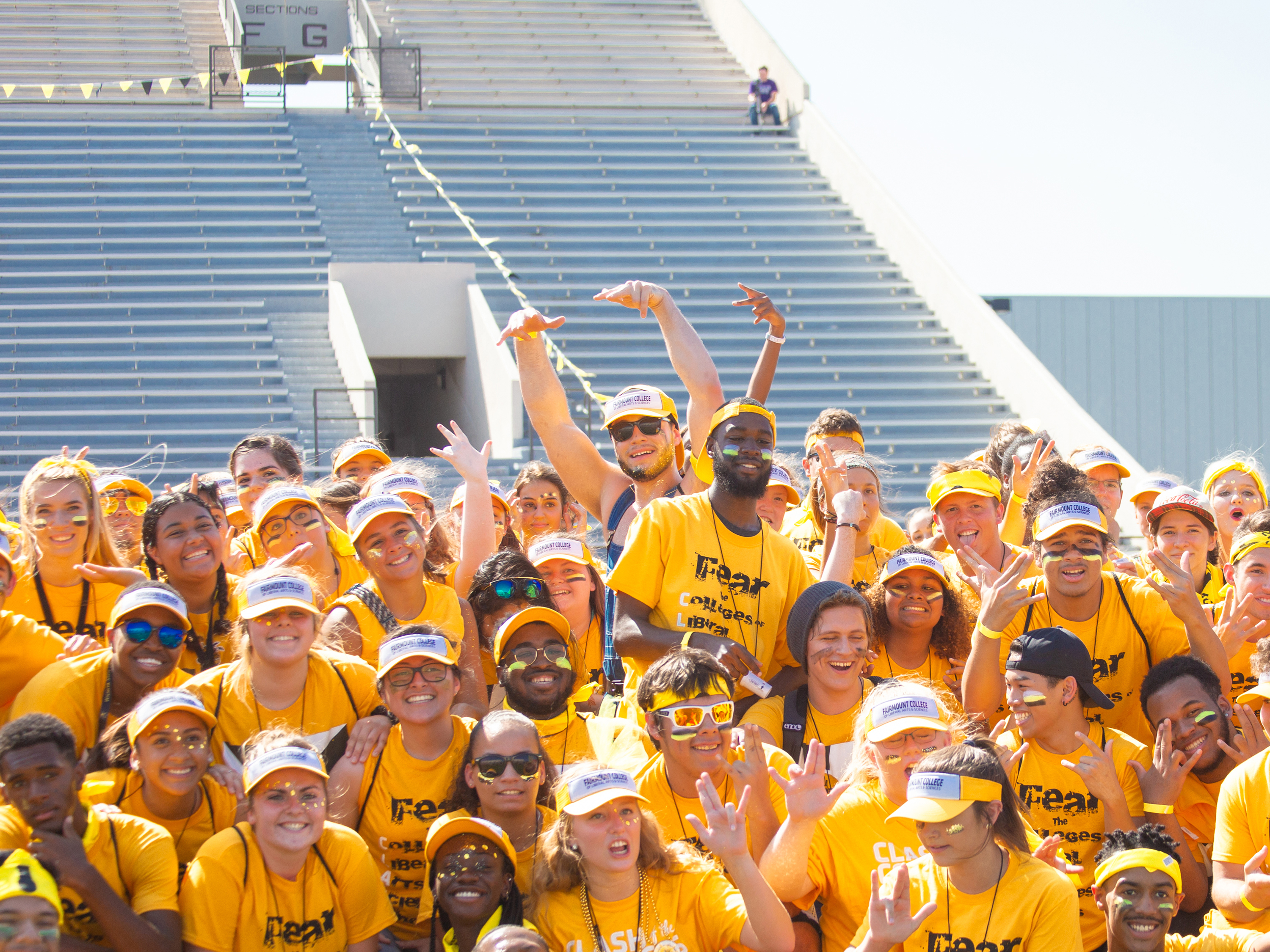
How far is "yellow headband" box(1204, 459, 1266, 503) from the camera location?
6.23 meters

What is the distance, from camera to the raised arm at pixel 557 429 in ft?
17.9

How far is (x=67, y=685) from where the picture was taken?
428cm

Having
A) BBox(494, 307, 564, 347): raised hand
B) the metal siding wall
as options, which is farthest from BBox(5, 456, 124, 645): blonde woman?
the metal siding wall

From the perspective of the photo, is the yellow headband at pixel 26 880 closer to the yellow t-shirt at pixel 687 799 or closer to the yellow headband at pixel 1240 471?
the yellow t-shirt at pixel 687 799

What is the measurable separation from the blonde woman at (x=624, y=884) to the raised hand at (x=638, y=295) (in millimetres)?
2287

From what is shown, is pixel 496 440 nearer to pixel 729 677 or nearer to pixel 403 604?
pixel 403 604

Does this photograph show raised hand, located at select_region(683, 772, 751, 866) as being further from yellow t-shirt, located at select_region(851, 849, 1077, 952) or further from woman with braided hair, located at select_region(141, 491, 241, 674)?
woman with braided hair, located at select_region(141, 491, 241, 674)

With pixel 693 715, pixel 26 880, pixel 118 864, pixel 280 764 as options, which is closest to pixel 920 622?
pixel 693 715

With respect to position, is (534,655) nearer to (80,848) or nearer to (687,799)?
(687,799)

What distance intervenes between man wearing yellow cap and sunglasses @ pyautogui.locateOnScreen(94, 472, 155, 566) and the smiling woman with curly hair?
325 cm

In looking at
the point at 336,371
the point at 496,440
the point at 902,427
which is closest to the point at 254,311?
the point at 336,371

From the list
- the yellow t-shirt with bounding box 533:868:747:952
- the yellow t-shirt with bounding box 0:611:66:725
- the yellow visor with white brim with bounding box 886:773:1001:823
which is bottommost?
the yellow t-shirt with bounding box 533:868:747:952

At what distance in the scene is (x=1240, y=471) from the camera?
6.25 m

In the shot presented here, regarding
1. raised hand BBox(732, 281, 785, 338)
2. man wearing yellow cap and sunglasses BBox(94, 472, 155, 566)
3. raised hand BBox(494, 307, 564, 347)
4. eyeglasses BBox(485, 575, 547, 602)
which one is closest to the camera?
eyeglasses BBox(485, 575, 547, 602)
